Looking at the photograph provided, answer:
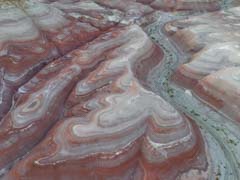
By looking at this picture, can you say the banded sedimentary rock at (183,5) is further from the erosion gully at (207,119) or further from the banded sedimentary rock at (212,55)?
the erosion gully at (207,119)

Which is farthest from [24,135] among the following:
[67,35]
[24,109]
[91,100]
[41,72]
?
[67,35]

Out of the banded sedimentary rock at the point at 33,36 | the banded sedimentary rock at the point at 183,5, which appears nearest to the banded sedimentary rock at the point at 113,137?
the banded sedimentary rock at the point at 33,36

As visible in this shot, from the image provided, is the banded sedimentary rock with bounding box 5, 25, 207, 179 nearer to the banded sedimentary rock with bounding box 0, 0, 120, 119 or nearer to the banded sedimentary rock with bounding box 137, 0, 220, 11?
the banded sedimentary rock with bounding box 0, 0, 120, 119

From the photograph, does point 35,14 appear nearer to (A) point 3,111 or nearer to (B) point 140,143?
(A) point 3,111

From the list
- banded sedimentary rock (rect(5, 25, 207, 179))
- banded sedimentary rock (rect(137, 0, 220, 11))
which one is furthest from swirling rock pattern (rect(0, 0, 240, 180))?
banded sedimentary rock (rect(137, 0, 220, 11))

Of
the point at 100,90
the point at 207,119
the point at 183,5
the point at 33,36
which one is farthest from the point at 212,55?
the point at 33,36

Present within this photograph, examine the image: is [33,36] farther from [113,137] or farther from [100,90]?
[113,137]
